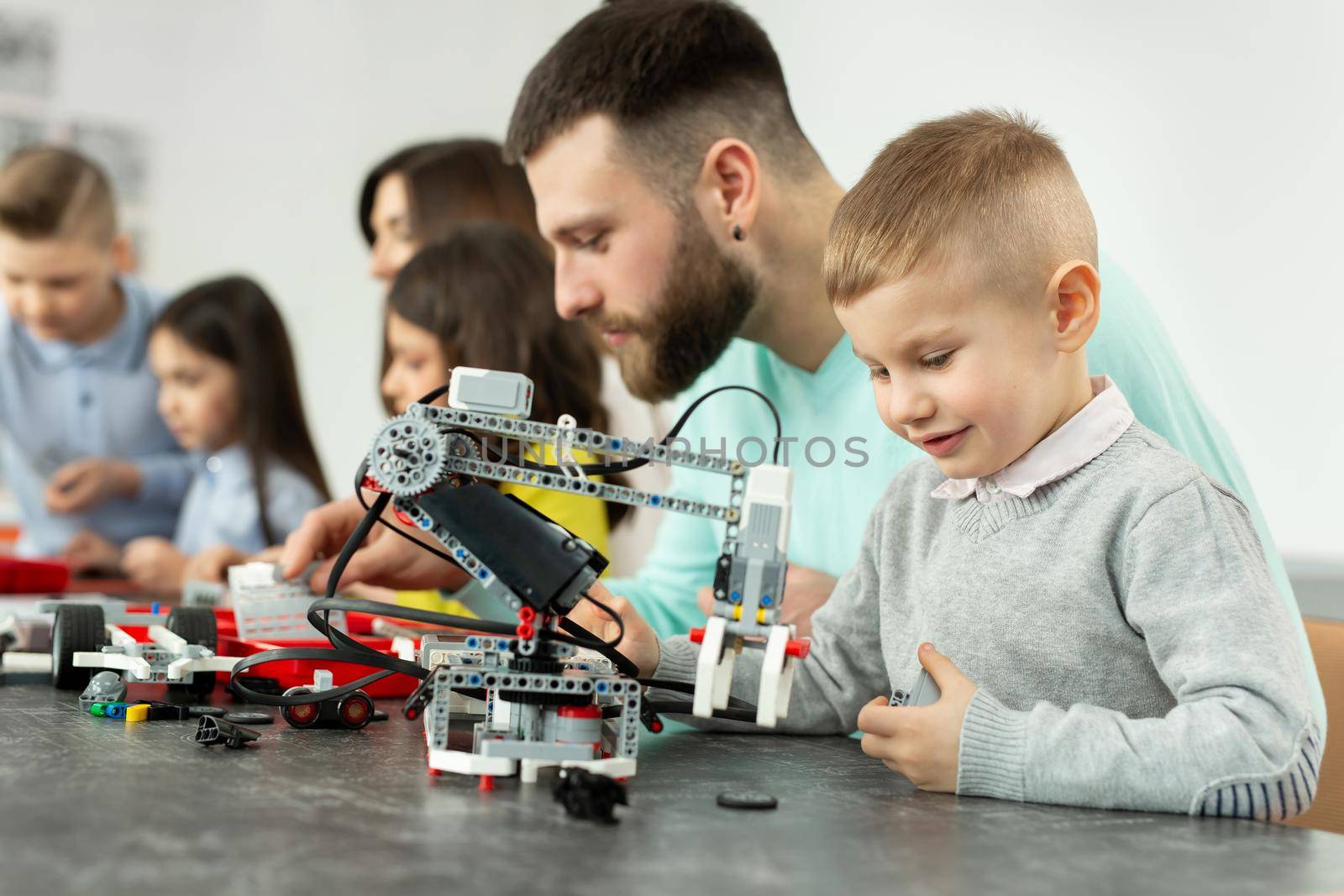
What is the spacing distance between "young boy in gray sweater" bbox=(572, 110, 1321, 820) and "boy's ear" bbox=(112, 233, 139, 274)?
11.6 ft

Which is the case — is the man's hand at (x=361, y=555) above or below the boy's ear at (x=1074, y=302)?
below

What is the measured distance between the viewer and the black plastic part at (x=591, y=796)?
30.1 inches

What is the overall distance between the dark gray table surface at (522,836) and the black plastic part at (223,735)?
0.02m

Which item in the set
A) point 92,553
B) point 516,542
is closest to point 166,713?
point 516,542

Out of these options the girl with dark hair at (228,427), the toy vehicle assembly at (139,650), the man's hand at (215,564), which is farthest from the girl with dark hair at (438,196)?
the toy vehicle assembly at (139,650)

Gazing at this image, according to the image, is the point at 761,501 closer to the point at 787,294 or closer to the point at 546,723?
the point at 546,723

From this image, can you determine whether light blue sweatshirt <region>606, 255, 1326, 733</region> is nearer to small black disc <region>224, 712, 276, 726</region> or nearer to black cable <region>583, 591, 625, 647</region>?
black cable <region>583, 591, 625, 647</region>

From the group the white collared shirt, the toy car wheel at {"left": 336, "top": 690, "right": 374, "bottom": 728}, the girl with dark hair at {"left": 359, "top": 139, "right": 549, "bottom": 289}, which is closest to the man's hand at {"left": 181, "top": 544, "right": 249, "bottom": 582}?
the girl with dark hair at {"left": 359, "top": 139, "right": 549, "bottom": 289}

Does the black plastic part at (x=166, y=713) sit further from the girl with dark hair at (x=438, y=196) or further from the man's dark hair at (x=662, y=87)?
the girl with dark hair at (x=438, y=196)

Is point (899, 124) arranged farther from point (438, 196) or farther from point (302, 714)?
point (302, 714)

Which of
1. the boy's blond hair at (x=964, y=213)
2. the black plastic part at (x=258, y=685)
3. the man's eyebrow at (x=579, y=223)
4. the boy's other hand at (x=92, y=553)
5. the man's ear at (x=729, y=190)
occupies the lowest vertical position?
the boy's other hand at (x=92, y=553)

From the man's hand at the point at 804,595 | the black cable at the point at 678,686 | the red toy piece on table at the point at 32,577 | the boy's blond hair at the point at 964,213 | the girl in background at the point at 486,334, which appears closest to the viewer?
the boy's blond hair at the point at 964,213

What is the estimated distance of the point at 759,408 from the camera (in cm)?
192

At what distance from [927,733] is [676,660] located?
12.9 inches
